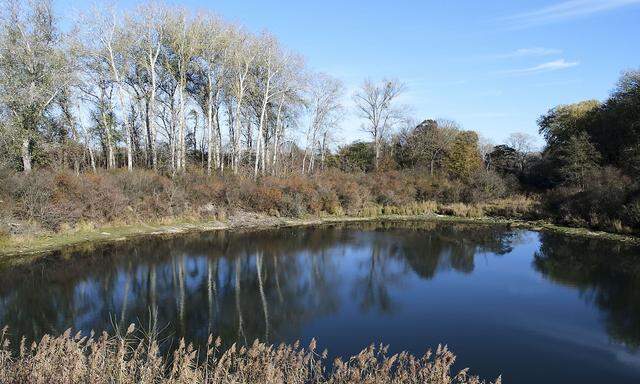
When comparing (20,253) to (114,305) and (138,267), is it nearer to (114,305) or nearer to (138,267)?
(138,267)

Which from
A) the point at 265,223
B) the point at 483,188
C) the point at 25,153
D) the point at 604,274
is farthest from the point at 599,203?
the point at 25,153

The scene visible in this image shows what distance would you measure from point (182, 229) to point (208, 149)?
1090 centimetres

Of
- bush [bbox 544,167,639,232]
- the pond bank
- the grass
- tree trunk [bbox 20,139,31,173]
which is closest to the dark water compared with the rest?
the pond bank

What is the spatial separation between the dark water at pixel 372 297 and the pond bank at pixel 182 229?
131 cm

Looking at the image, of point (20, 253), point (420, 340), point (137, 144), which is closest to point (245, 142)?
point (137, 144)

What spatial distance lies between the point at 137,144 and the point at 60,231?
61.2 feet

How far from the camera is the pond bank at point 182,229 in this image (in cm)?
1627

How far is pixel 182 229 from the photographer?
22359mm

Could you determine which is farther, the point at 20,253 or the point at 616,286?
the point at 20,253

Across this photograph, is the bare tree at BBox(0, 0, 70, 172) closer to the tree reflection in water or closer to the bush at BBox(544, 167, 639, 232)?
the tree reflection in water

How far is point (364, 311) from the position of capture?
1109cm

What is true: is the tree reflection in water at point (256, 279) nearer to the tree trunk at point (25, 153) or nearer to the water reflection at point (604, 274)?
the water reflection at point (604, 274)

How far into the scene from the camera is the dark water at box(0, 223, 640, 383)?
8.98 m

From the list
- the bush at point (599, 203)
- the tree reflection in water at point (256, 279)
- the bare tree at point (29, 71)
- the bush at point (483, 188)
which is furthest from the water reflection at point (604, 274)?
the bare tree at point (29, 71)
